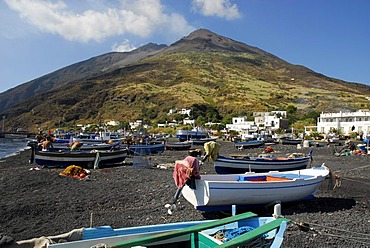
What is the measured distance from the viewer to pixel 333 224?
9906mm

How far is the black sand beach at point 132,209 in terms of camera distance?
9169mm

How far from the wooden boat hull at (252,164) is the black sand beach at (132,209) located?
9.36 ft

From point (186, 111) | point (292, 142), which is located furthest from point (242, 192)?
point (186, 111)

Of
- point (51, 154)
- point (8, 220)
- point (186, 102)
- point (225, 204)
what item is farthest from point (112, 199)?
point (186, 102)

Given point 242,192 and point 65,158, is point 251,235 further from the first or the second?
point 65,158

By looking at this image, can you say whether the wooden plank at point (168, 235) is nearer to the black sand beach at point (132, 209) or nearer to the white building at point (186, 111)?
the black sand beach at point (132, 209)

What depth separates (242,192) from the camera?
10.4 meters

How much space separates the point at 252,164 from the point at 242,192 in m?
8.00

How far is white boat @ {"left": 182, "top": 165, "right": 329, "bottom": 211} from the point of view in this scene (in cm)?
1002

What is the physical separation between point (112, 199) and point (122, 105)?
143291 mm

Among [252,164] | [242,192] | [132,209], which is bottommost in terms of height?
[132,209]

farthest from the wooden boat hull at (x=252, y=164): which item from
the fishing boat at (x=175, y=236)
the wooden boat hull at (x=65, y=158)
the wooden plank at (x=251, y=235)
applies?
the wooden plank at (x=251, y=235)

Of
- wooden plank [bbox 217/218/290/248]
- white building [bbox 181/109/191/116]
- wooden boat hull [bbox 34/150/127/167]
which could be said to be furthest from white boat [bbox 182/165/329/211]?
white building [bbox 181/109/191/116]

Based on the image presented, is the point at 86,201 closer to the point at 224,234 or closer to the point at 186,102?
the point at 224,234
